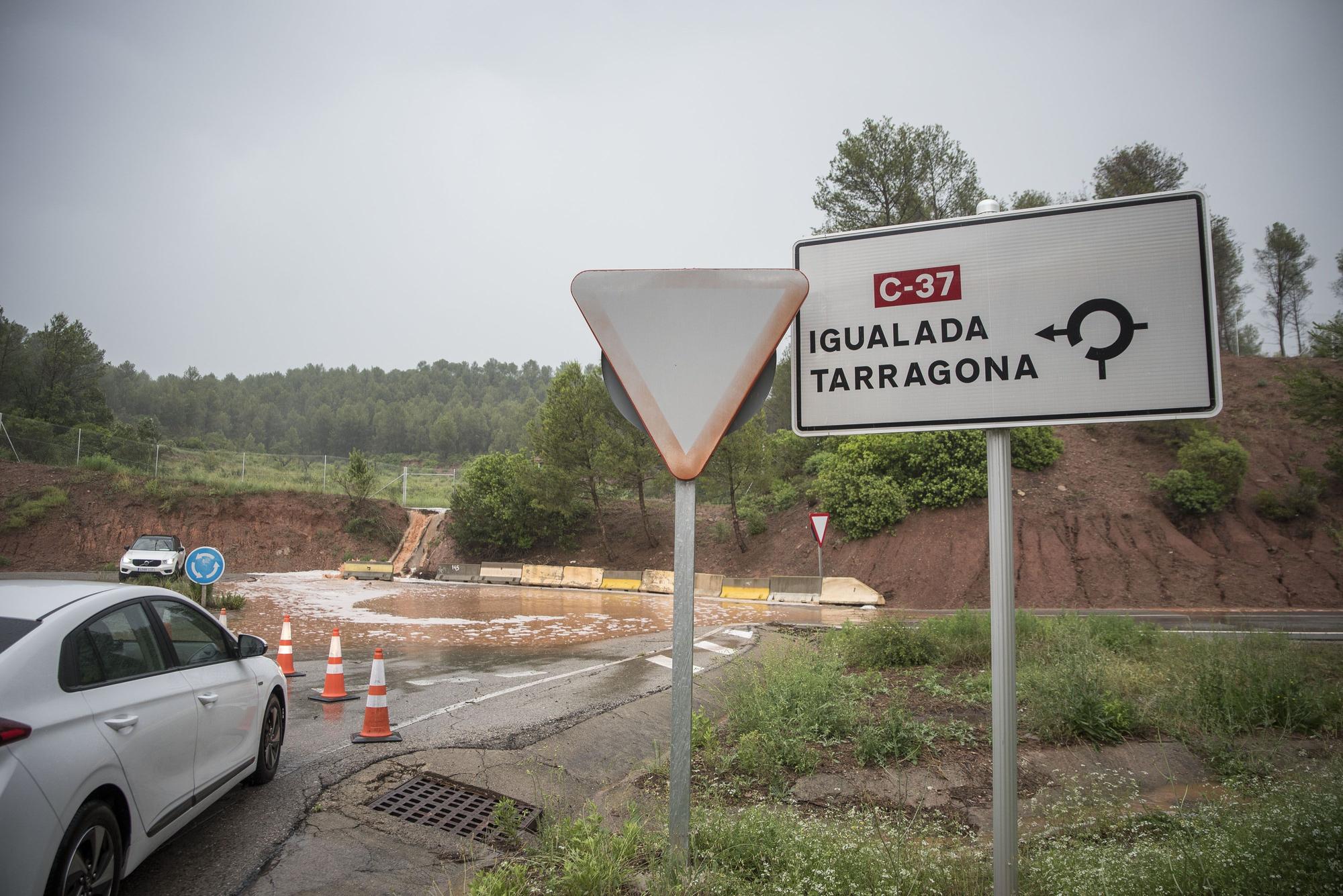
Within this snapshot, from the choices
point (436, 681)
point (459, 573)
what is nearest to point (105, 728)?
point (436, 681)

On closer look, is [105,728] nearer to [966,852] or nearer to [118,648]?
[118,648]

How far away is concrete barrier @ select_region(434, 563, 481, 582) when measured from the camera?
108ft

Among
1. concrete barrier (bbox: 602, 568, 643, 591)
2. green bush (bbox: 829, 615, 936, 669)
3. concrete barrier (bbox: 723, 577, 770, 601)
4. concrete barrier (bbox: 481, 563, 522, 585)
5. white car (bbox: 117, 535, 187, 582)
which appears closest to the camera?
green bush (bbox: 829, 615, 936, 669)

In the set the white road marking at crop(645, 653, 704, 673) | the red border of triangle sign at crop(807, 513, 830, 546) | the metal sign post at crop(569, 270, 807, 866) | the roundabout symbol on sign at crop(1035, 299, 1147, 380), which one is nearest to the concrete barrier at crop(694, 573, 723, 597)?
the red border of triangle sign at crop(807, 513, 830, 546)

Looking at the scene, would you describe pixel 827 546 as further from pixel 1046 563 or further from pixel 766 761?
pixel 766 761

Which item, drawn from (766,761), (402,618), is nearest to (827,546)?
(402,618)

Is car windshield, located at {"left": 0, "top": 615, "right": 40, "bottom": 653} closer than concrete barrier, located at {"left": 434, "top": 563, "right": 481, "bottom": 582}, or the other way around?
car windshield, located at {"left": 0, "top": 615, "right": 40, "bottom": 653}

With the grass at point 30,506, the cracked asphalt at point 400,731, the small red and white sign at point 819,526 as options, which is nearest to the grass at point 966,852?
the cracked asphalt at point 400,731

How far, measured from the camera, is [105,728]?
353 cm

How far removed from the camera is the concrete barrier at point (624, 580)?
28969 millimetres

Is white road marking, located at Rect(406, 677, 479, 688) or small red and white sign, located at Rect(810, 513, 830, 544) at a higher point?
small red and white sign, located at Rect(810, 513, 830, 544)

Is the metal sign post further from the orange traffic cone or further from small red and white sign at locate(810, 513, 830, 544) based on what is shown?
small red and white sign at locate(810, 513, 830, 544)

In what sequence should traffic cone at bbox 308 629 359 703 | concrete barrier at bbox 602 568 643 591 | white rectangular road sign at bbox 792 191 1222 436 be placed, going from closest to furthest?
white rectangular road sign at bbox 792 191 1222 436, traffic cone at bbox 308 629 359 703, concrete barrier at bbox 602 568 643 591

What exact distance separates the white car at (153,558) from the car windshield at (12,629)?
23.9 meters
